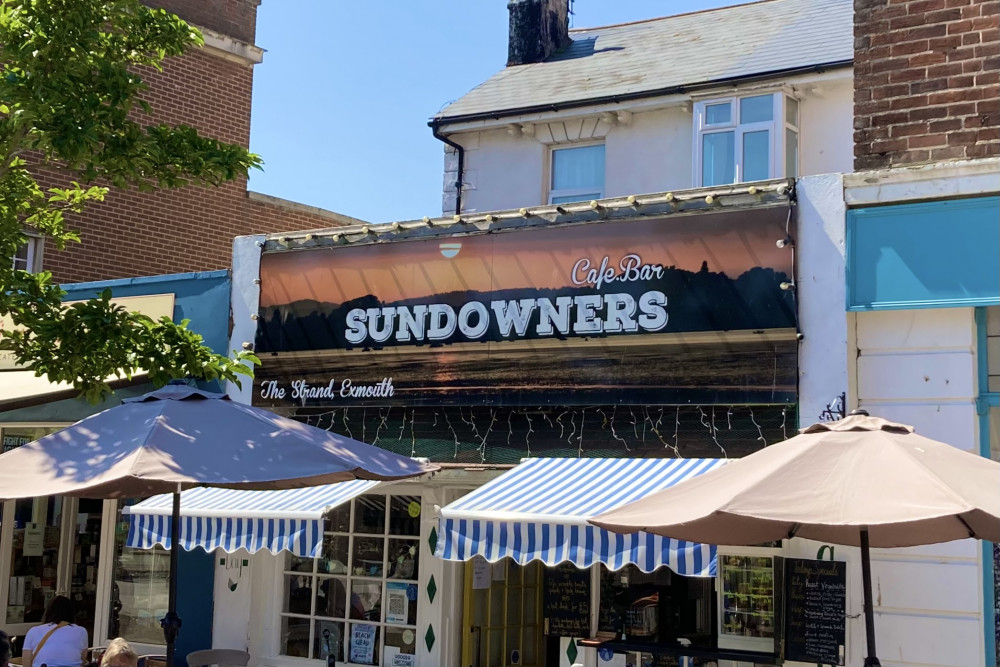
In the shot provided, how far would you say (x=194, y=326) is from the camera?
13062 millimetres

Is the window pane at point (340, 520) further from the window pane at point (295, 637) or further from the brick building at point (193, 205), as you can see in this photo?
the brick building at point (193, 205)

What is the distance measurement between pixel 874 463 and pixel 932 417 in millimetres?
3832

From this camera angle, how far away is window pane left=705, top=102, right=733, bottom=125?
45.3 ft

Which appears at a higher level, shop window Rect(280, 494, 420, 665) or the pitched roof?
the pitched roof

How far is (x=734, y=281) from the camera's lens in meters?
9.72

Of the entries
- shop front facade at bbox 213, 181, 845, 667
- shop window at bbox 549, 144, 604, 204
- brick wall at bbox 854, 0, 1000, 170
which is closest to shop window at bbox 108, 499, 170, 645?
shop front facade at bbox 213, 181, 845, 667

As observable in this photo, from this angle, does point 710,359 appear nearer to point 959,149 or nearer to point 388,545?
point 959,149

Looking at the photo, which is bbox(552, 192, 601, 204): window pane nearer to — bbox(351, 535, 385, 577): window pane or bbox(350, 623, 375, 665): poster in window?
bbox(351, 535, 385, 577): window pane

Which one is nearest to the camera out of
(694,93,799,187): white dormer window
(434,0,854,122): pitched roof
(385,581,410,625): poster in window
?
(385,581,410,625): poster in window

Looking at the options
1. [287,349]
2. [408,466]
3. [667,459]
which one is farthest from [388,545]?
[408,466]

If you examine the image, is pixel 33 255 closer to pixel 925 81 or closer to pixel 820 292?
pixel 820 292

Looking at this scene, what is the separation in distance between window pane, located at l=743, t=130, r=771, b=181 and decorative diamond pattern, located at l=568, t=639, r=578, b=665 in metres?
5.89

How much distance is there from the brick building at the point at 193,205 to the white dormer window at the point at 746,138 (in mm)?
8205

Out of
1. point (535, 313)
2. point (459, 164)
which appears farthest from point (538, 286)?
point (459, 164)
